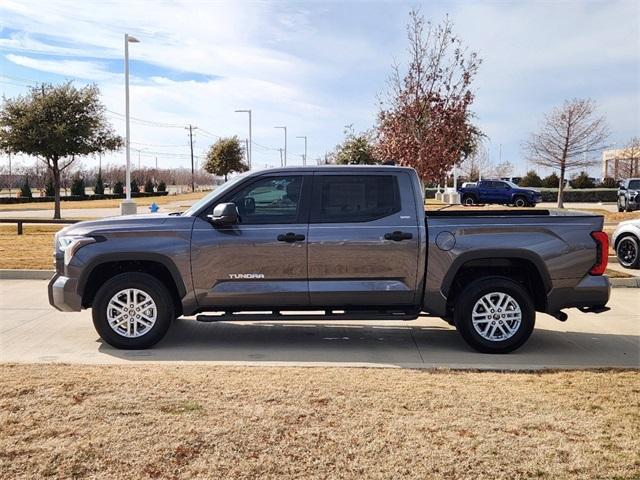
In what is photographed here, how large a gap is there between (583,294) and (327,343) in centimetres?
270

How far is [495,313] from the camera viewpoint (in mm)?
6262

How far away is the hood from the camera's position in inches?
248

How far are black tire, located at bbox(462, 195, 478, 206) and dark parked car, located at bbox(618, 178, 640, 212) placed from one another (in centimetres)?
943

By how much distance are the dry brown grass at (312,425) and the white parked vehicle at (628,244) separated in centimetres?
769

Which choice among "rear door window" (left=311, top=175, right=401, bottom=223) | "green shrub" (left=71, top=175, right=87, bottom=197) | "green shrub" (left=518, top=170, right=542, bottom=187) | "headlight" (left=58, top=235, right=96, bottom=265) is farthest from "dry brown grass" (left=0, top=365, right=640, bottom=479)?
"green shrub" (left=518, top=170, right=542, bottom=187)

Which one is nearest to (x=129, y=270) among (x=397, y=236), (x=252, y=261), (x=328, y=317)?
(x=252, y=261)

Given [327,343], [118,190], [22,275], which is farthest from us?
[118,190]

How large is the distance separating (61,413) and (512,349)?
430 cm

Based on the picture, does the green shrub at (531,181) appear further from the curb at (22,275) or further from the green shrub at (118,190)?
the curb at (22,275)

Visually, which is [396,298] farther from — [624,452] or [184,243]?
[624,452]

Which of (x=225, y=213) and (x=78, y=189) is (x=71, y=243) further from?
(x=78, y=189)

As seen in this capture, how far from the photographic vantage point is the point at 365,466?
3361 millimetres

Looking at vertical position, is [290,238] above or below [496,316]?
above

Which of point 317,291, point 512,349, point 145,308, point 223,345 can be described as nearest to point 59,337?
point 145,308
